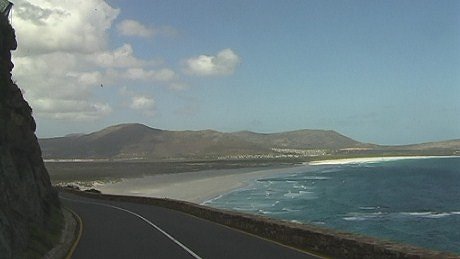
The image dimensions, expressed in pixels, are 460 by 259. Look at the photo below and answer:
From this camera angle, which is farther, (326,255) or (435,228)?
(435,228)

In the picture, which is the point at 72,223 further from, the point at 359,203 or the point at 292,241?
the point at 359,203

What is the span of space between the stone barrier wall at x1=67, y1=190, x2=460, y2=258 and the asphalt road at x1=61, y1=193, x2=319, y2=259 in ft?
1.69

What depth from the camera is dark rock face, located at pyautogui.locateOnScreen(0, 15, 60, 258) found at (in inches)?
632

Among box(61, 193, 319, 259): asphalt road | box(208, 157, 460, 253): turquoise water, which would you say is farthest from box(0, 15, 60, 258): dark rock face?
box(208, 157, 460, 253): turquoise water

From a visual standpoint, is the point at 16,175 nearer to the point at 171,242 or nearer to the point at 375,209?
the point at 171,242

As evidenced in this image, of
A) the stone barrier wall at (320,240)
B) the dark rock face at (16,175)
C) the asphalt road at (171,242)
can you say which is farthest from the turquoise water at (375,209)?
the dark rock face at (16,175)

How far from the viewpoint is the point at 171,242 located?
20.1 meters

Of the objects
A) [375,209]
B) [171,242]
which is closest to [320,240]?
[171,242]

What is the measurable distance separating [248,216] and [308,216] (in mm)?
26024

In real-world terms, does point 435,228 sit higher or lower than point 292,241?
lower

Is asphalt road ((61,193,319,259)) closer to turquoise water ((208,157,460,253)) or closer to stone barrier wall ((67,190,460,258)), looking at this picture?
stone barrier wall ((67,190,460,258))

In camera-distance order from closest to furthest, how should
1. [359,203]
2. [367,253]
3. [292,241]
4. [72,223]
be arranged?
[367,253] < [292,241] < [72,223] < [359,203]

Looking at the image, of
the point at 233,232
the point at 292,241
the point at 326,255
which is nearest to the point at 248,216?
the point at 233,232

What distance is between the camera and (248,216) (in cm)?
2334
